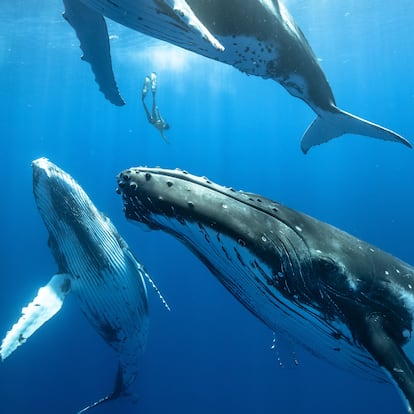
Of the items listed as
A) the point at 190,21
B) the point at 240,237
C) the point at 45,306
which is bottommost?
the point at 240,237

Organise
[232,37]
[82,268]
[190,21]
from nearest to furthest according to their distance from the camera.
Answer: [190,21] < [232,37] < [82,268]

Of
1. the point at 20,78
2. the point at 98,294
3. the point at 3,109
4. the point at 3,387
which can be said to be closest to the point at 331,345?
the point at 98,294

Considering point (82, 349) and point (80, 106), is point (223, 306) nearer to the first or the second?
point (82, 349)

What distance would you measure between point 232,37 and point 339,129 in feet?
14.0

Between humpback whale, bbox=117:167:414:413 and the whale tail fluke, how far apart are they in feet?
18.0

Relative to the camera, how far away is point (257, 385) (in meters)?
21.6

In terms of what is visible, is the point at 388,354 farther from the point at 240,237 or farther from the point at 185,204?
the point at 185,204

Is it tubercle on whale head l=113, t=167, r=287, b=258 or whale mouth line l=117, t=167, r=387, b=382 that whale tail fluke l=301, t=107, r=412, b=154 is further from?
tubercle on whale head l=113, t=167, r=287, b=258

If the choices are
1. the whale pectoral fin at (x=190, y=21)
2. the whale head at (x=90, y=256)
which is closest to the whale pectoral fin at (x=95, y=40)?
the whale head at (x=90, y=256)

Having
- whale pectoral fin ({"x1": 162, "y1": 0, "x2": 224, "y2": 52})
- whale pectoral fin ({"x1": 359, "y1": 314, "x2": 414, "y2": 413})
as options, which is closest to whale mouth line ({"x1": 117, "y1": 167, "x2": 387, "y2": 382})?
whale pectoral fin ({"x1": 359, "y1": 314, "x2": 414, "y2": 413})

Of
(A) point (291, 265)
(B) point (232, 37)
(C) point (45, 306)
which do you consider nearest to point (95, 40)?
(B) point (232, 37)

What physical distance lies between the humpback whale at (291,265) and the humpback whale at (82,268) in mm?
4227

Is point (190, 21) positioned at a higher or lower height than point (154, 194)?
higher

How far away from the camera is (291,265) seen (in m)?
3.74
